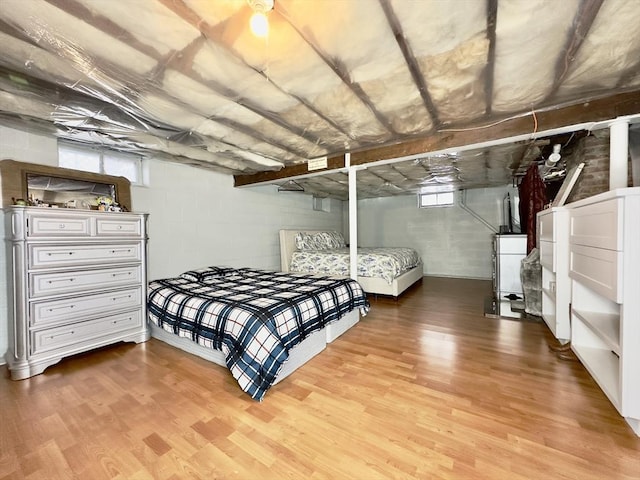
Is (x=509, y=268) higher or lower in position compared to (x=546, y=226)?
lower

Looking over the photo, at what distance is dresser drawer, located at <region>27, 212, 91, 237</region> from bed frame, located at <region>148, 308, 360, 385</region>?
1.20 m

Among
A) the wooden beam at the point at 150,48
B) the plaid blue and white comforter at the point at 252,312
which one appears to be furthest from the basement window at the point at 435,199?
the wooden beam at the point at 150,48

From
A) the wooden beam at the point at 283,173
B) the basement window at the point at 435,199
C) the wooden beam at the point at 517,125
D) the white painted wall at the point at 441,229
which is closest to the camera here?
the wooden beam at the point at 517,125

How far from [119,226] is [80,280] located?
0.61 metres

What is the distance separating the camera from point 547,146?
3.14 m

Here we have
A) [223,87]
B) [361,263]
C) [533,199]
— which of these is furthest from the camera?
[361,263]

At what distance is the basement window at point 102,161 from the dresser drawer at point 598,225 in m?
4.40

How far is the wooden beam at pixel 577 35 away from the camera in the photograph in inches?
46.4

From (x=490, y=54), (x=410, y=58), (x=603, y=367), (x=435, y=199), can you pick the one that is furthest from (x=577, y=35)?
(x=435, y=199)

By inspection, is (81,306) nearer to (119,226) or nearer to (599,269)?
(119,226)

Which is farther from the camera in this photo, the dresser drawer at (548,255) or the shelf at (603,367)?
the dresser drawer at (548,255)

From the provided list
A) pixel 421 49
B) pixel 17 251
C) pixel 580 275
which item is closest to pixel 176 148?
pixel 17 251

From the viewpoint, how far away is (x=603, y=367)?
5.99ft

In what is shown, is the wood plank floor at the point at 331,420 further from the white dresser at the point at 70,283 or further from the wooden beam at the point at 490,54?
the wooden beam at the point at 490,54
